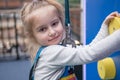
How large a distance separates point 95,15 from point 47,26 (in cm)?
21

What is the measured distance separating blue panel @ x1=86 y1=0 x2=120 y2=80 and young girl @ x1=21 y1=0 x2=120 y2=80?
0.17 feet

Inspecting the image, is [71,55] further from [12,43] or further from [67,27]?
[12,43]

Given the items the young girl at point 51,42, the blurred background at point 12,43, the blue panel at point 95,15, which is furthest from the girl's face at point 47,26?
the blurred background at point 12,43

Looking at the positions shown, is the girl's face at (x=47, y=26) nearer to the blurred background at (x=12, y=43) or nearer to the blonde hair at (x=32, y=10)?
the blonde hair at (x=32, y=10)

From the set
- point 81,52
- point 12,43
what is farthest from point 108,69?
point 12,43

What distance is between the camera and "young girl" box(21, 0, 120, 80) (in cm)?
68

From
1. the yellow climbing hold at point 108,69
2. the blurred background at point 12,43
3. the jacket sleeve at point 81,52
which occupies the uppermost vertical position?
the jacket sleeve at point 81,52

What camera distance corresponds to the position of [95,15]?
866mm

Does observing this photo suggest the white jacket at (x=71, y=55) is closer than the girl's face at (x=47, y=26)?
Yes

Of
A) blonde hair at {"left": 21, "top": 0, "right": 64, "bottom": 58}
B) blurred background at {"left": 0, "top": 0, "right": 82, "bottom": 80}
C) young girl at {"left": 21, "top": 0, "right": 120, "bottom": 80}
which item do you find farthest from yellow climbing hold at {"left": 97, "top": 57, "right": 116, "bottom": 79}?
blurred background at {"left": 0, "top": 0, "right": 82, "bottom": 80}

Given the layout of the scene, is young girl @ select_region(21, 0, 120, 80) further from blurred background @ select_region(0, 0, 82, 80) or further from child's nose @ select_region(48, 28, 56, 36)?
blurred background @ select_region(0, 0, 82, 80)

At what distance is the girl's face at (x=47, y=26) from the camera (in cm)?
72

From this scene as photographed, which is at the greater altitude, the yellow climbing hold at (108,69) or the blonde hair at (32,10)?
the blonde hair at (32,10)

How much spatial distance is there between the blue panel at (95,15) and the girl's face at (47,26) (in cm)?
14
